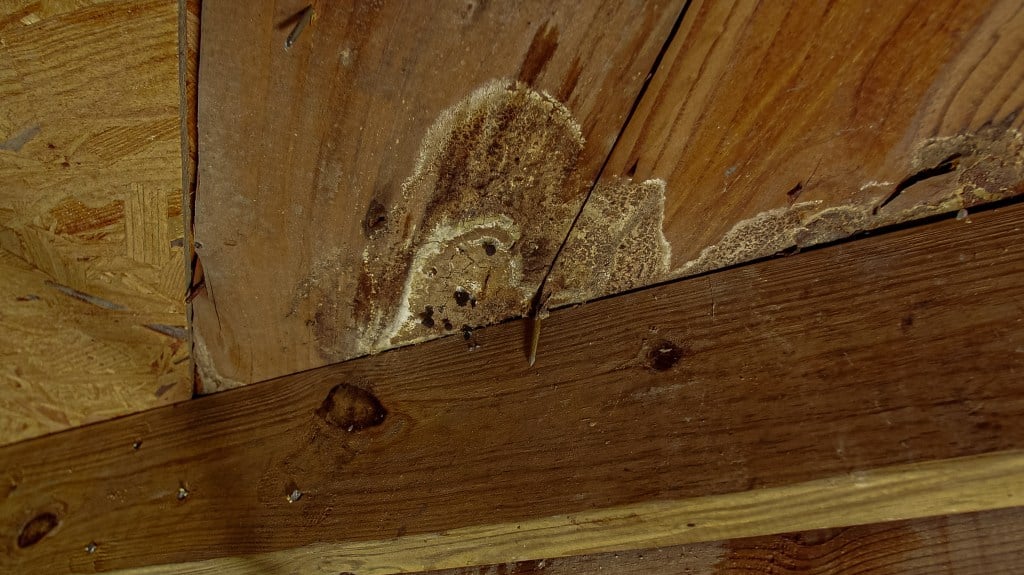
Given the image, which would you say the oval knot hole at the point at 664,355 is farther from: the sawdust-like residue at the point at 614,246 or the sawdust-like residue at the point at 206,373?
the sawdust-like residue at the point at 206,373

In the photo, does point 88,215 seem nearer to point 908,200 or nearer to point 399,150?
point 399,150

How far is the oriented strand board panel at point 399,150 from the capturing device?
76 centimetres

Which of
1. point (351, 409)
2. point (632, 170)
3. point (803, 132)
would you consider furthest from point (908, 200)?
point (351, 409)

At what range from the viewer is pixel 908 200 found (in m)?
0.84

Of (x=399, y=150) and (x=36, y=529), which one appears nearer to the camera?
(x=399, y=150)

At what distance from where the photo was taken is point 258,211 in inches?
37.7

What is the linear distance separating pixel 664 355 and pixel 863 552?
38 centimetres

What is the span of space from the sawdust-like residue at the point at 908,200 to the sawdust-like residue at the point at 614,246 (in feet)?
0.18

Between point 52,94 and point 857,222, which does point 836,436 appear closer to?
point 857,222

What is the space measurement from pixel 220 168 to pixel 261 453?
0.53 metres

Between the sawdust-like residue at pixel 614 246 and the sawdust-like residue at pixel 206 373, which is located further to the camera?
the sawdust-like residue at pixel 206 373

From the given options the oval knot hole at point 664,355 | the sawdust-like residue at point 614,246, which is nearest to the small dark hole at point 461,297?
the sawdust-like residue at point 614,246

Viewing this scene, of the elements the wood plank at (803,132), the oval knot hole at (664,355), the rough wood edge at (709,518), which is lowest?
the rough wood edge at (709,518)

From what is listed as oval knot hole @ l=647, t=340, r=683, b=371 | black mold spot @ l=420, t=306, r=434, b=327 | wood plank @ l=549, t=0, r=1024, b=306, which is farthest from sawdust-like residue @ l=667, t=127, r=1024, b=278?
black mold spot @ l=420, t=306, r=434, b=327
